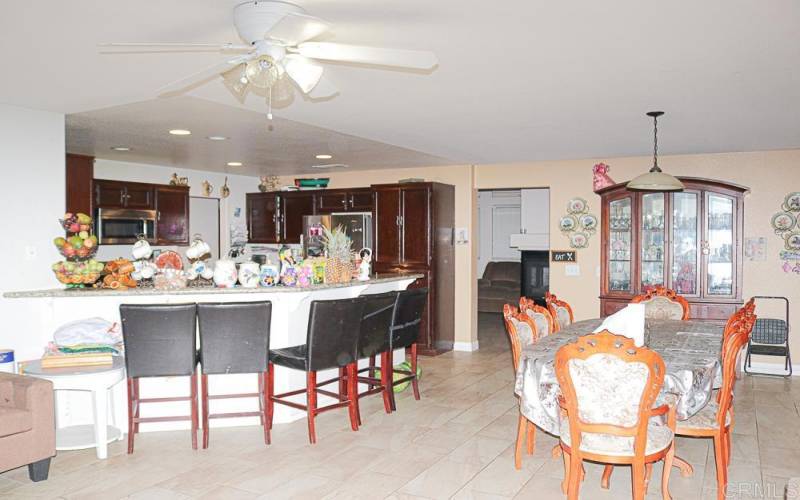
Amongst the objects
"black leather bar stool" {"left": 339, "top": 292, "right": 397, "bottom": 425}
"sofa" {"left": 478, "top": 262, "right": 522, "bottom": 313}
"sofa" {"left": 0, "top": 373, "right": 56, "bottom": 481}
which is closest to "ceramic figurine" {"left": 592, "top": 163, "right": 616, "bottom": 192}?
"black leather bar stool" {"left": 339, "top": 292, "right": 397, "bottom": 425}

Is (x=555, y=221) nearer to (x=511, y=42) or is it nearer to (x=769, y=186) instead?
(x=769, y=186)

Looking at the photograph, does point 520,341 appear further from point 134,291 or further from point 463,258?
point 463,258

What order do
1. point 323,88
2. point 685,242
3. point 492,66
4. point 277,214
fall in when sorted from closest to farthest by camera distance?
point 323,88
point 492,66
point 685,242
point 277,214

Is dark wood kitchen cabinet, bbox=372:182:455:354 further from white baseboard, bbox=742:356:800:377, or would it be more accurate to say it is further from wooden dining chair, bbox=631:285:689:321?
white baseboard, bbox=742:356:800:377

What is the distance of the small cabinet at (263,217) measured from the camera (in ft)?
28.4

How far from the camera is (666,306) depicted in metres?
5.39

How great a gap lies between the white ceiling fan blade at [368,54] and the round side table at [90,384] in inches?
97.0

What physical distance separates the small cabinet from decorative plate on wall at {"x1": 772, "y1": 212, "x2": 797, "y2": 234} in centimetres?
595

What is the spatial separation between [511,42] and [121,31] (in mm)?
1773

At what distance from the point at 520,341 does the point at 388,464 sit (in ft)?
3.60

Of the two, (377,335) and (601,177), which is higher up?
(601,177)

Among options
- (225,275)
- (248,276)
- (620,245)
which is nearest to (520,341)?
(248,276)

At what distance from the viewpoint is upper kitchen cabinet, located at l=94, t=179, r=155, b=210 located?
676 cm

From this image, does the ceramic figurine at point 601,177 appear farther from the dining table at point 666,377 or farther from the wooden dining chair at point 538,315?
the dining table at point 666,377
